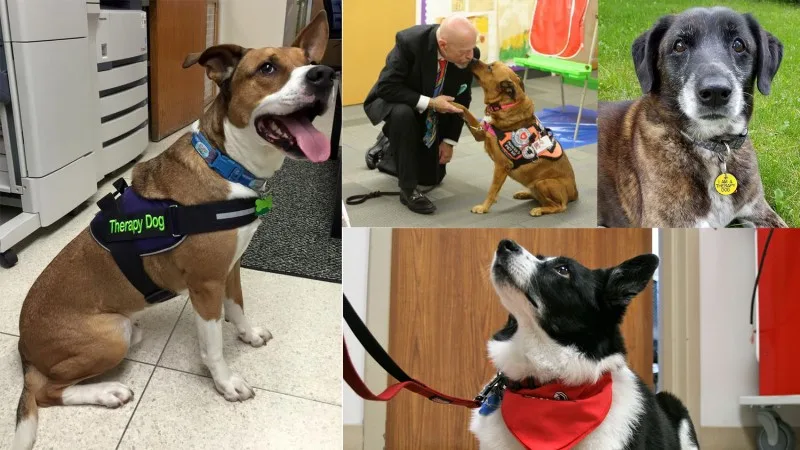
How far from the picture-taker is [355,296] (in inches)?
70.4

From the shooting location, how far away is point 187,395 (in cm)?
198

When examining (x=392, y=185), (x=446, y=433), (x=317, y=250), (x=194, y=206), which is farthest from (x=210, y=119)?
(x=317, y=250)

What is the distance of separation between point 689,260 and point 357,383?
1.10 m

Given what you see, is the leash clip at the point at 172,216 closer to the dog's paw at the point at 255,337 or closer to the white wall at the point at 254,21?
the dog's paw at the point at 255,337

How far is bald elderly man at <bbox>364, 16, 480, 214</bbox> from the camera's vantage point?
1.83 metres

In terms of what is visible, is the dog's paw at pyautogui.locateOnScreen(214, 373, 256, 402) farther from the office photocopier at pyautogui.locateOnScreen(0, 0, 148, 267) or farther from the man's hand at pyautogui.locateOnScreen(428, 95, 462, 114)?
the office photocopier at pyautogui.locateOnScreen(0, 0, 148, 267)

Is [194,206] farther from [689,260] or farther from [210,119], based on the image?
[689,260]

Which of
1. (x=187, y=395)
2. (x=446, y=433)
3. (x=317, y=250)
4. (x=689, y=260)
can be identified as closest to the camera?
(x=446, y=433)

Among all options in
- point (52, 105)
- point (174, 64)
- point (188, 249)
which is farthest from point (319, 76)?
point (174, 64)

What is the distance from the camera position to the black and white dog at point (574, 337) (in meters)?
1.37

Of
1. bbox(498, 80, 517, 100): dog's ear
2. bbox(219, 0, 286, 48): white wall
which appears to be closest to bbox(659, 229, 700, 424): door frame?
A: bbox(498, 80, 517, 100): dog's ear

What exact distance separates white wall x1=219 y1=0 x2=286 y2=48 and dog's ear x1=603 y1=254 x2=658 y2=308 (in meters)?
2.90

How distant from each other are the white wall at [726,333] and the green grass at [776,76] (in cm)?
27

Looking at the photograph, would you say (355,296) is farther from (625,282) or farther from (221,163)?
(625,282)
